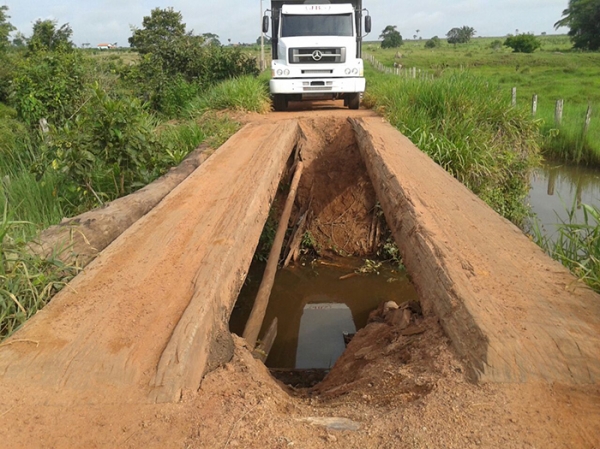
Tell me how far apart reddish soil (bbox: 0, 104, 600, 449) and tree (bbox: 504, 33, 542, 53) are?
48.9 meters

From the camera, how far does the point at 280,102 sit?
10.1 metres

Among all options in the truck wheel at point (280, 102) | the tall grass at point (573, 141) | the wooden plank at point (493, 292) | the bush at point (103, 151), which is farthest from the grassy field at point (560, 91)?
the bush at point (103, 151)

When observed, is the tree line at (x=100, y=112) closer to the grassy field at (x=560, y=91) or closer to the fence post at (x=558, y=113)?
the grassy field at (x=560, y=91)

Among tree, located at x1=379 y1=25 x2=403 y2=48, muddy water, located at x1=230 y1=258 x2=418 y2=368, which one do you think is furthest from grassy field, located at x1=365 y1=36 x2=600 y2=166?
tree, located at x1=379 y1=25 x2=403 y2=48

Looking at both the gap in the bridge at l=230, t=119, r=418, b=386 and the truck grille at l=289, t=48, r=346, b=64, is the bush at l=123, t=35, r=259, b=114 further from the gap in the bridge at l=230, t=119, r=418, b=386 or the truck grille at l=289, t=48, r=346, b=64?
the gap in the bridge at l=230, t=119, r=418, b=386

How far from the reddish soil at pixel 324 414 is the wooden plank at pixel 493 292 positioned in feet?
0.31

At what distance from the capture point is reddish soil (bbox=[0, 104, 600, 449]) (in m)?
1.66

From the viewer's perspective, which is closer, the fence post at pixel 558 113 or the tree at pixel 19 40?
the fence post at pixel 558 113

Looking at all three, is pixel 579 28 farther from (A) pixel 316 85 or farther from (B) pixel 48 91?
(B) pixel 48 91

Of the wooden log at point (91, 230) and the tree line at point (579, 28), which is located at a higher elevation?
the tree line at point (579, 28)

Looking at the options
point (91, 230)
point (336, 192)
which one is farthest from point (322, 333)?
point (91, 230)

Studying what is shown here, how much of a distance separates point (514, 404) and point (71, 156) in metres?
4.20

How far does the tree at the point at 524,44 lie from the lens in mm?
44594

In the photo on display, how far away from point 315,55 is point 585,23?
35.2 m
